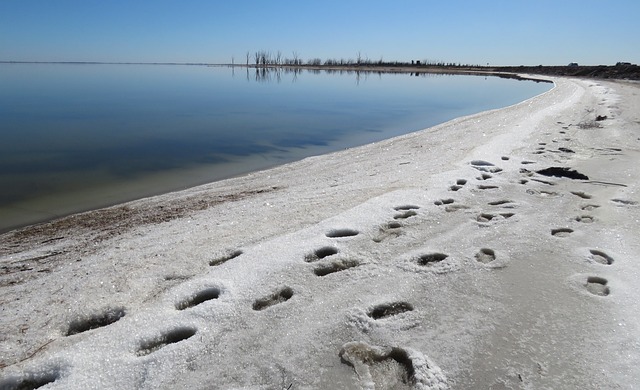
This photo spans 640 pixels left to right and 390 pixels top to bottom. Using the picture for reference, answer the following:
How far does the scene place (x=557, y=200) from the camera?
5.10 m

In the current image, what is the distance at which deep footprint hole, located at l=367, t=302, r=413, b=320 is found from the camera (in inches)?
111

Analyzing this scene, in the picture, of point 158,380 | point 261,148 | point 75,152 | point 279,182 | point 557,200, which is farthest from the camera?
point 261,148

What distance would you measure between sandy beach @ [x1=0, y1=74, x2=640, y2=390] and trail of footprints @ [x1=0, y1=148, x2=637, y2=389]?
0.01 meters

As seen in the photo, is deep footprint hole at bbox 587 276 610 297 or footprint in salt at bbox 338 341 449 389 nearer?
footprint in salt at bbox 338 341 449 389

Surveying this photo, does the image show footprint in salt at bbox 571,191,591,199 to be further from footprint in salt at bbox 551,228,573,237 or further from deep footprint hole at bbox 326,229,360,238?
deep footprint hole at bbox 326,229,360,238

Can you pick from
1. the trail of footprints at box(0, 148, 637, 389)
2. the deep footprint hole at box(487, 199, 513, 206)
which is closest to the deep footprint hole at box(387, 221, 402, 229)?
Answer: the trail of footprints at box(0, 148, 637, 389)

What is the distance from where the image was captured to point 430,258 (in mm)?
3648

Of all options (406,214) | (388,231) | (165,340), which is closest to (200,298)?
(165,340)

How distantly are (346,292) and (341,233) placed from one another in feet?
3.81

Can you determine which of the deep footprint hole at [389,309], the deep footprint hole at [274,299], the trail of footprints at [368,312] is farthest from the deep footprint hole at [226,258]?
the deep footprint hole at [389,309]

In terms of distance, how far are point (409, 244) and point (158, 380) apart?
2.46 metres

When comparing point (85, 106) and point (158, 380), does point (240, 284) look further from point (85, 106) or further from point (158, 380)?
point (85, 106)

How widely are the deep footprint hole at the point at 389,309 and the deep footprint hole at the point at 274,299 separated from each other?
2.12 feet

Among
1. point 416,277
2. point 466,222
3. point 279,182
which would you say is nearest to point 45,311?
point 416,277
